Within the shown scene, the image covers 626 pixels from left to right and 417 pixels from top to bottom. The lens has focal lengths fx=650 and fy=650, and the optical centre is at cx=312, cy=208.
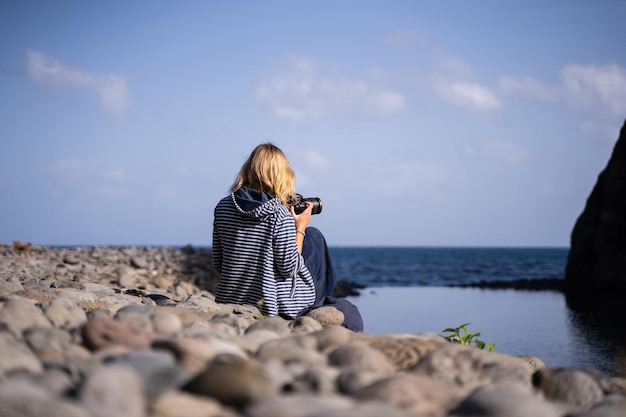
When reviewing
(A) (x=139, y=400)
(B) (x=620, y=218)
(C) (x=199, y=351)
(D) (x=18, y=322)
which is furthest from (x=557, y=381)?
(B) (x=620, y=218)

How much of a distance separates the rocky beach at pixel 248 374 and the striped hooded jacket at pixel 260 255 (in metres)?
1.05

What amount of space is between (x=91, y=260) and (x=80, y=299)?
10.6m

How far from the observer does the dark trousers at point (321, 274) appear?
4.97m

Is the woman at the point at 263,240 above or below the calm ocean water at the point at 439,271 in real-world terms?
above

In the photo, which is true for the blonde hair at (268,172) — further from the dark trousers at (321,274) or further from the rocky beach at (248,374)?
the rocky beach at (248,374)

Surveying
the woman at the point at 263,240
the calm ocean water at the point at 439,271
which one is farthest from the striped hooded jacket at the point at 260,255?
the calm ocean water at the point at 439,271

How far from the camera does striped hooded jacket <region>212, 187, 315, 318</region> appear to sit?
15.0ft

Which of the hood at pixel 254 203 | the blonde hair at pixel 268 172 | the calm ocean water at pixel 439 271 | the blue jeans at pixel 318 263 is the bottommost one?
the calm ocean water at pixel 439 271

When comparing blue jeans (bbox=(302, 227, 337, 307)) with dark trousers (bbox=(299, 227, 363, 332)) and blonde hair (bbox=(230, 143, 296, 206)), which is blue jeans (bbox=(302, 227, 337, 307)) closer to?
dark trousers (bbox=(299, 227, 363, 332))

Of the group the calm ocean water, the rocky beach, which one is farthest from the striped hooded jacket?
the calm ocean water

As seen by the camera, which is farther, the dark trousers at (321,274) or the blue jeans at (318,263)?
the blue jeans at (318,263)

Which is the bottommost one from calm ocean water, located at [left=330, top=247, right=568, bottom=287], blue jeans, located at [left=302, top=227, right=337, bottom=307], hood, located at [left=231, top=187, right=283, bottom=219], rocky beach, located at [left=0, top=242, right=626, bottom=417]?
calm ocean water, located at [left=330, top=247, right=568, bottom=287]

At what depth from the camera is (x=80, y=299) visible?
13.3 ft

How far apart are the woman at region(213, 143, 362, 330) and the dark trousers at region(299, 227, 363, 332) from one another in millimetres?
216
